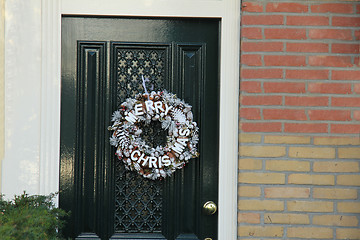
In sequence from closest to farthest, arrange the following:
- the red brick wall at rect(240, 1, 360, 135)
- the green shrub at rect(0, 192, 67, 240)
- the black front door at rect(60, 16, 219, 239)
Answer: the green shrub at rect(0, 192, 67, 240) < the red brick wall at rect(240, 1, 360, 135) < the black front door at rect(60, 16, 219, 239)

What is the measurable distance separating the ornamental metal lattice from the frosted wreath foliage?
10cm

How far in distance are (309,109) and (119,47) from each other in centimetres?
137

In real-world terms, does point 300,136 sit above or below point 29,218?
above

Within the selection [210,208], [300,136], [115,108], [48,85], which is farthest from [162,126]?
[300,136]

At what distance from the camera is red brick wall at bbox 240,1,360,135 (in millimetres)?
3342

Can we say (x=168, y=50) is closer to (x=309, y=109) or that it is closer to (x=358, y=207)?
(x=309, y=109)

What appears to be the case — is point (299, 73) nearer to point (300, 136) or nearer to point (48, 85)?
point (300, 136)

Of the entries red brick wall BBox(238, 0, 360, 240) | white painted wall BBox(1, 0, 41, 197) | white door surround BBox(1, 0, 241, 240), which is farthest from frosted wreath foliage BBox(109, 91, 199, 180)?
white painted wall BBox(1, 0, 41, 197)

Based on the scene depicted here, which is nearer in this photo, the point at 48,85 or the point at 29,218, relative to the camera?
the point at 29,218

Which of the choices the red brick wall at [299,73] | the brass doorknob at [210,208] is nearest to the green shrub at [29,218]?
the brass doorknob at [210,208]

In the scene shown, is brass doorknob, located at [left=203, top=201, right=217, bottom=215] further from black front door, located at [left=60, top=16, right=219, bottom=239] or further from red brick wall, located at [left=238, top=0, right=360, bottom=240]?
red brick wall, located at [left=238, top=0, right=360, bottom=240]

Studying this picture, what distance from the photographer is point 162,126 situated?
340 cm

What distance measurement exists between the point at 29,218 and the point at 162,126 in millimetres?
1102

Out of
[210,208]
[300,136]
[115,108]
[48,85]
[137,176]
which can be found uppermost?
[48,85]
